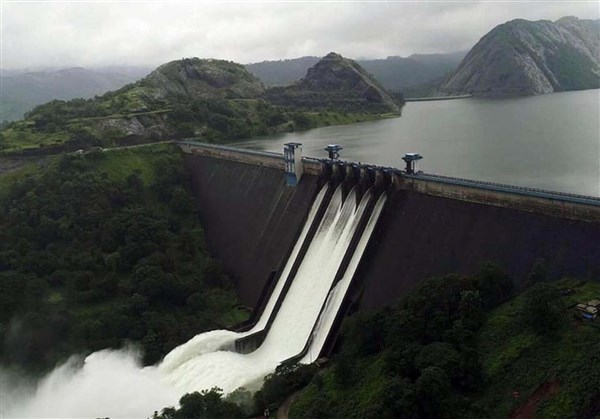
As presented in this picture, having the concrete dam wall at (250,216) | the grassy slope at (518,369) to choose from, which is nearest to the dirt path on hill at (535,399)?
the grassy slope at (518,369)

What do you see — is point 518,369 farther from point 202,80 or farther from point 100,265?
point 202,80

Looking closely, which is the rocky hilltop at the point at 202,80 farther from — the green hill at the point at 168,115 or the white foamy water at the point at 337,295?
the white foamy water at the point at 337,295

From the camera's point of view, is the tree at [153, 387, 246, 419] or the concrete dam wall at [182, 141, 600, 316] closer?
the tree at [153, 387, 246, 419]

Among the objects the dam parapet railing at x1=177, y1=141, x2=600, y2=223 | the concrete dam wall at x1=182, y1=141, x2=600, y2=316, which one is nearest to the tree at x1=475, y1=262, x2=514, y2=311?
the concrete dam wall at x1=182, y1=141, x2=600, y2=316

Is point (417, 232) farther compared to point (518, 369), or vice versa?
point (417, 232)

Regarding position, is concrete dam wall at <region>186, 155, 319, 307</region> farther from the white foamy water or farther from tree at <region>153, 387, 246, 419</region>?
tree at <region>153, 387, 246, 419</region>

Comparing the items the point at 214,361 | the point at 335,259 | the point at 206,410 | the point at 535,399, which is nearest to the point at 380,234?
the point at 335,259
